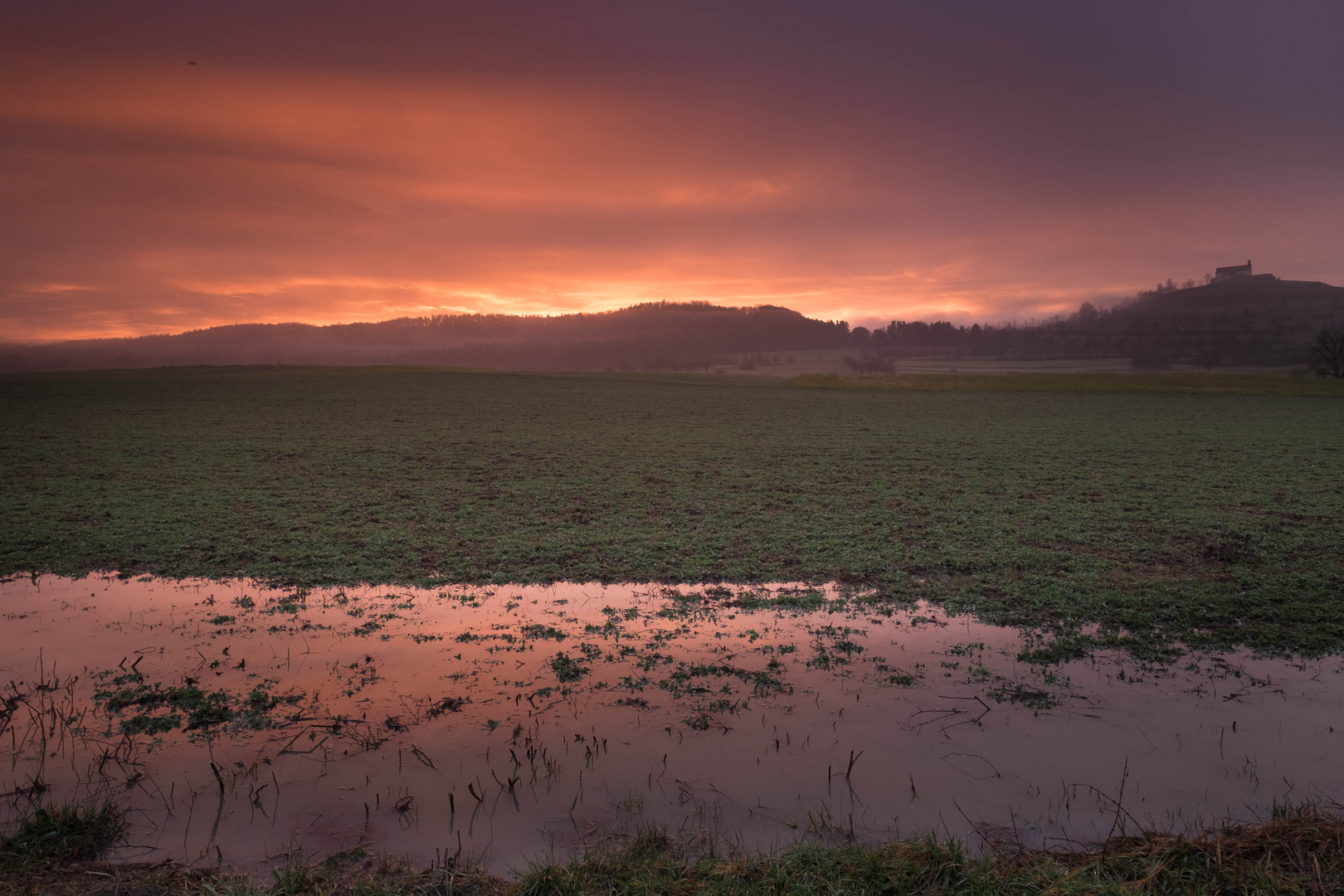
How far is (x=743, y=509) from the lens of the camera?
14.9 m

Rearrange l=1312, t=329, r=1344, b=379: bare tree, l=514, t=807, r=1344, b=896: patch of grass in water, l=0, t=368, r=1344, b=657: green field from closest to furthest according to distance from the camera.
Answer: l=514, t=807, r=1344, b=896: patch of grass in water → l=0, t=368, r=1344, b=657: green field → l=1312, t=329, r=1344, b=379: bare tree

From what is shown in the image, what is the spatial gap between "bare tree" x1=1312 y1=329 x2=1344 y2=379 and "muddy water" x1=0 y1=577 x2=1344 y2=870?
11376 centimetres

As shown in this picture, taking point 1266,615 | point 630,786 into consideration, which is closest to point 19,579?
point 630,786

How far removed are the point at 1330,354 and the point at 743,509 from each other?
115 metres

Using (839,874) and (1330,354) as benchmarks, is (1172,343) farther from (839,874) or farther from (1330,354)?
(839,874)

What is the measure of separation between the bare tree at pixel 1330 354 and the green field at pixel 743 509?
3014 inches

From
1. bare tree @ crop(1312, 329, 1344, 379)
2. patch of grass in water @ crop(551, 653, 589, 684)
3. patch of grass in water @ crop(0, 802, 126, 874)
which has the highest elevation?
bare tree @ crop(1312, 329, 1344, 379)

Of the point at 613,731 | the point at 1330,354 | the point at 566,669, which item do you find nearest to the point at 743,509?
the point at 566,669

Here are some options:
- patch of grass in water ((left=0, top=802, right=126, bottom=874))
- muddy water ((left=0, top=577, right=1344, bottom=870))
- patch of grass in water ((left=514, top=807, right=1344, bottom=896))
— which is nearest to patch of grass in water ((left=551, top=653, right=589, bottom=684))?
muddy water ((left=0, top=577, right=1344, bottom=870))

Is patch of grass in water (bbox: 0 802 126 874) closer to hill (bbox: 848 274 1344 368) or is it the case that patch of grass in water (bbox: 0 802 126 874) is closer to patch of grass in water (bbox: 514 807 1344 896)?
patch of grass in water (bbox: 514 807 1344 896)

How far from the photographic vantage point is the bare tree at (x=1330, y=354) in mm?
89625

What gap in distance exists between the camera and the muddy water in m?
4.59

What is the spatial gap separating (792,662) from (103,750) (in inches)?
231

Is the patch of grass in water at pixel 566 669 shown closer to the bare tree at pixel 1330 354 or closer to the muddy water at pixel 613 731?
the muddy water at pixel 613 731
